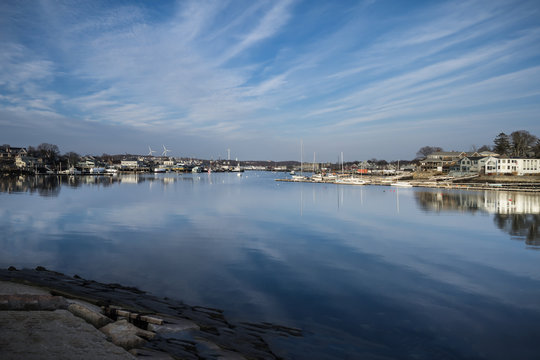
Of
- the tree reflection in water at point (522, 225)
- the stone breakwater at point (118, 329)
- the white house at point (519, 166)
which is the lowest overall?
the tree reflection in water at point (522, 225)

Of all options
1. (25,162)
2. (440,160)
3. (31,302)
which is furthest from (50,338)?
(25,162)

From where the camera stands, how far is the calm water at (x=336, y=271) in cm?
586

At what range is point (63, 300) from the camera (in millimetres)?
5254

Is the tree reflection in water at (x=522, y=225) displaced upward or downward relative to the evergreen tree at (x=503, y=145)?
downward

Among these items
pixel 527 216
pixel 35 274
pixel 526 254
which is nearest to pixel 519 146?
pixel 527 216

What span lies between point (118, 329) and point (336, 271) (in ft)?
21.8

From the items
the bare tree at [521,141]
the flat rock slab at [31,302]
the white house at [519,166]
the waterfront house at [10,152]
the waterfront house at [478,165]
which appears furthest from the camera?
the waterfront house at [10,152]

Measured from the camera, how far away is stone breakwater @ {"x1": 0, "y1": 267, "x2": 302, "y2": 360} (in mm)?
3930

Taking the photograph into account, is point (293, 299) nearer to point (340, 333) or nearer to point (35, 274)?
point (340, 333)

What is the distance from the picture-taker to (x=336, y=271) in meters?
9.76

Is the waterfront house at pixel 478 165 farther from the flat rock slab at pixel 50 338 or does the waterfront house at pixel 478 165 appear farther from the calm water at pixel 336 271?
the flat rock slab at pixel 50 338

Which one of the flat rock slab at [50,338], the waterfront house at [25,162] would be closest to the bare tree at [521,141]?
the flat rock slab at [50,338]

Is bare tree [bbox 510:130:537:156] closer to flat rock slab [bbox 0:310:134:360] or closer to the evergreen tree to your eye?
the evergreen tree

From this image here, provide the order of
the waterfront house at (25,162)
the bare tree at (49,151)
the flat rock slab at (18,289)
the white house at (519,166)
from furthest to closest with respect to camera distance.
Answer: the bare tree at (49,151), the waterfront house at (25,162), the white house at (519,166), the flat rock slab at (18,289)
